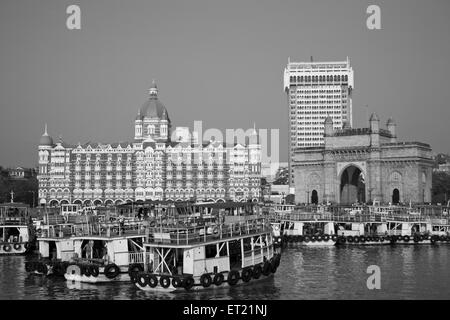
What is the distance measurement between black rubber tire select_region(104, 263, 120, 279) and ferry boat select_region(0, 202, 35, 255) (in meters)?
21.9

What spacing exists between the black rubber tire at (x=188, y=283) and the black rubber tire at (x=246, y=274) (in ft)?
13.3

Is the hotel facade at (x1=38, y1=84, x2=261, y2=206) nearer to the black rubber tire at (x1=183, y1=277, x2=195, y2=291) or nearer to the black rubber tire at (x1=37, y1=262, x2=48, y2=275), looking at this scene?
the black rubber tire at (x1=37, y1=262, x2=48, y2=275)

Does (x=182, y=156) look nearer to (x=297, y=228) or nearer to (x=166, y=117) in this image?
(x=166, y=117)

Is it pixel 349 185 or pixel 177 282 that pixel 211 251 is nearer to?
pixel 177 282

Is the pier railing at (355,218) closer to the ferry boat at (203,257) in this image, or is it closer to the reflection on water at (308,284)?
the reflection on water at (308,284)

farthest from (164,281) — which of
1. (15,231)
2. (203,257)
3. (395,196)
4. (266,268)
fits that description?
(395,196)

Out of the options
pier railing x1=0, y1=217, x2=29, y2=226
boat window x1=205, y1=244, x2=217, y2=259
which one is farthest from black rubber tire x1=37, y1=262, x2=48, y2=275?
pier railing x1=0, y1=217, x2=29, y2=226

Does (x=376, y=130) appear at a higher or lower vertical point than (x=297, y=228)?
higher

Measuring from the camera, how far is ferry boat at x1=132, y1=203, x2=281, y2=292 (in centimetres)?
3672

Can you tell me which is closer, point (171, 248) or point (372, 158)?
point (171, 248)
